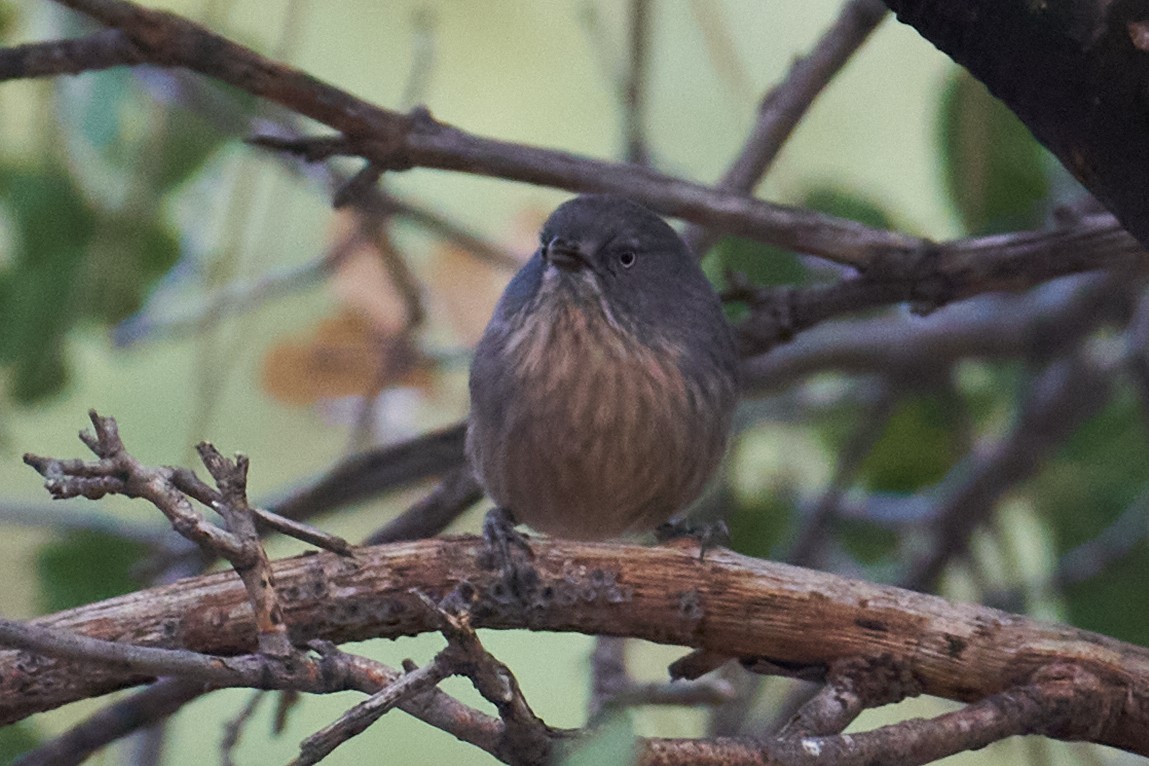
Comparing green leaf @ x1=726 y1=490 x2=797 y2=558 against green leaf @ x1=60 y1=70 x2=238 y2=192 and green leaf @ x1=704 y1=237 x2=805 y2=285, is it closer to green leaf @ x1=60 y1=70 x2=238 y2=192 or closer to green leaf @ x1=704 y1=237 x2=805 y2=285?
green leaf @ x1=704 y1=237 x2=805 y2=285

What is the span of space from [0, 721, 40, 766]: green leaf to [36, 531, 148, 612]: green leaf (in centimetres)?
67

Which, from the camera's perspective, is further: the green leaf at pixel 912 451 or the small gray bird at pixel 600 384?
the green leaf at pixel 912 451

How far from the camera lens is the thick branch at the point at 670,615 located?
2.26 m

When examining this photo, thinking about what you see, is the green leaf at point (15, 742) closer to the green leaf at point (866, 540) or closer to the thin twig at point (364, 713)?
the thin twig at point (364, 713)

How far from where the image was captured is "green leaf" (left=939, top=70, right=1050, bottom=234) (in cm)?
396

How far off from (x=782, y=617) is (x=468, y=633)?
2.46 feet

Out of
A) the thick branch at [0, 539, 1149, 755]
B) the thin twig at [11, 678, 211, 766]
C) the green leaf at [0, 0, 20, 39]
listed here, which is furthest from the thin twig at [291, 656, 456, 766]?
the green leaf at [0, 0, 20, 39]

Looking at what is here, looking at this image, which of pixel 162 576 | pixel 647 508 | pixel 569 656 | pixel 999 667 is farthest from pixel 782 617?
pixel 569 656

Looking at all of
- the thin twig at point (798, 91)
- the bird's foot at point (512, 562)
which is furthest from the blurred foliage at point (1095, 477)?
the bird's foot at point (512, 562)

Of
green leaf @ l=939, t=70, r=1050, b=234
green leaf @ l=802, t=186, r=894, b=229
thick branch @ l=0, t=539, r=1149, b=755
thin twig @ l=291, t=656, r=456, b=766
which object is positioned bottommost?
thin twig @ l=291, t=656, r=456, b=766

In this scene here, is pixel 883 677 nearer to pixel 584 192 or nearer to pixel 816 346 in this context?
pixel 584 192

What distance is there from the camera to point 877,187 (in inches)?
209

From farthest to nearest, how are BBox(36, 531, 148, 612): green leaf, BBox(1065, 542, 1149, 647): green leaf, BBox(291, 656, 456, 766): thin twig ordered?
BBox(1065, 542, 1149, 647): green leaf < BBox(36, 531, 148, 612): green leaf < BBox(291, 656, 456, 766): thin twig

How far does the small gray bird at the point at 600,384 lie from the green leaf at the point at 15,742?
1.11 meters
